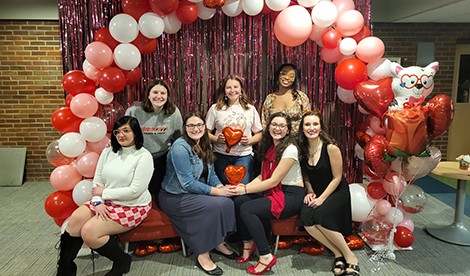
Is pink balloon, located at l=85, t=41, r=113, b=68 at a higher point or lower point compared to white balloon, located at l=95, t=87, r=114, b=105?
higher

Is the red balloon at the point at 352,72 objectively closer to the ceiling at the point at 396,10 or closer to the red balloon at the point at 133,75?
the red balloon at the point at 133,75

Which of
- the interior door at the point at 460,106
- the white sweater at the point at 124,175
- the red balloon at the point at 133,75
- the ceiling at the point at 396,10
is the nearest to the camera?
the white sweater at the point at 124,175

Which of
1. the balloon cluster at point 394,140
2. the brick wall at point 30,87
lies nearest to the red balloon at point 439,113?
the balloon cluster at point 394,140

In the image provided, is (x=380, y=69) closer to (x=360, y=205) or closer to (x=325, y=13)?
(x=325, y=13)

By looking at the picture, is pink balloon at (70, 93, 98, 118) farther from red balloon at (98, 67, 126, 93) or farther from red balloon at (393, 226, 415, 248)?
red balloon at (393, 226, 415, 248)

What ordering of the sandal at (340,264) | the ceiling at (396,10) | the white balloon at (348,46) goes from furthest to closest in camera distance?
the ceiling at (396,10) < the white balloon at (348,46) < the sandal at (340,264)

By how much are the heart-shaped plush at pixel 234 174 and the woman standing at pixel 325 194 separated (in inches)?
19.4

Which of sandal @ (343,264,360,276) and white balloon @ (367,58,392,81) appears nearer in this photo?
sandal @ (343,264,360,276)

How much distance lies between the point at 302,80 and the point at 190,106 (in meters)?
1.14

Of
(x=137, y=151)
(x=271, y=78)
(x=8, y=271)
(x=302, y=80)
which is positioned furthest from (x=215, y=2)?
(x=8, y=271)

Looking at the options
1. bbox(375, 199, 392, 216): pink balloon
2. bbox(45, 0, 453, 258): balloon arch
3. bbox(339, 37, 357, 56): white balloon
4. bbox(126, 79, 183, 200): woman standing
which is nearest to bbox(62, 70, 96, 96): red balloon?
bbox(45, 0, 453, 258): balloon arch

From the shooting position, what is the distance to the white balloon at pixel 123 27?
8.50 feet

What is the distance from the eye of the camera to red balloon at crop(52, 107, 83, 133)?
8.84 ft

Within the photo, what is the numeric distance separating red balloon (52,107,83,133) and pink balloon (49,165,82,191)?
32 centimetres
